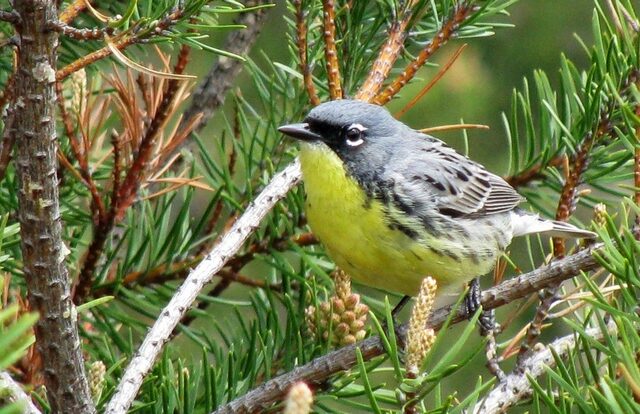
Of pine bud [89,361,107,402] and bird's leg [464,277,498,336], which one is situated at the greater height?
bird's leg [464,277,498,336]

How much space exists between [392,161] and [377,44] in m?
0.66

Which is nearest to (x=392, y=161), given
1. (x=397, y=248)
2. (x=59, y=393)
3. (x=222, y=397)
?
(x=397, y=248)

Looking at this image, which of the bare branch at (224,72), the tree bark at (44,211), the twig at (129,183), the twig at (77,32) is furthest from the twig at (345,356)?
the bare branch at (224,72)

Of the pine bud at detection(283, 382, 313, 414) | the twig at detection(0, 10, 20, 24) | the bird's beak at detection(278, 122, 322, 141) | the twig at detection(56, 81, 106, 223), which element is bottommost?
the pine bud at detection(283, 382, 313, 414)

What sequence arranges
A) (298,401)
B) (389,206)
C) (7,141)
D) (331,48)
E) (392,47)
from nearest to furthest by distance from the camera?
(298,401), (7,141), (331,48), (392,47), (389,206)

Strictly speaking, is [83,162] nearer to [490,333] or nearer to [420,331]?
[490,333]

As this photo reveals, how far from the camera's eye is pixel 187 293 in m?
1.98

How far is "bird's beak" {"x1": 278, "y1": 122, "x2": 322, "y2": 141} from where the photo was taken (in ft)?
9.22

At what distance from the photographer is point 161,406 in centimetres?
198

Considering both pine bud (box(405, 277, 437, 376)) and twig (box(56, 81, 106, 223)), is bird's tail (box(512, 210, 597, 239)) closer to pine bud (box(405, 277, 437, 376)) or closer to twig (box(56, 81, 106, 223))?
twig (box(56, 81, 106, 223))

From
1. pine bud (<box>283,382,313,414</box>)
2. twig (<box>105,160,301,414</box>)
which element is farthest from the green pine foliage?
pine bud (<box>283,382,313,414</box>)

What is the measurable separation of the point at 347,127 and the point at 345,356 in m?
1.26

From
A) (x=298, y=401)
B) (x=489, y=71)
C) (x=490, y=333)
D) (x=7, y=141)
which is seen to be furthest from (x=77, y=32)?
(x=489, y=71)

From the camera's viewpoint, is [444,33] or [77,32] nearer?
[77,32]
